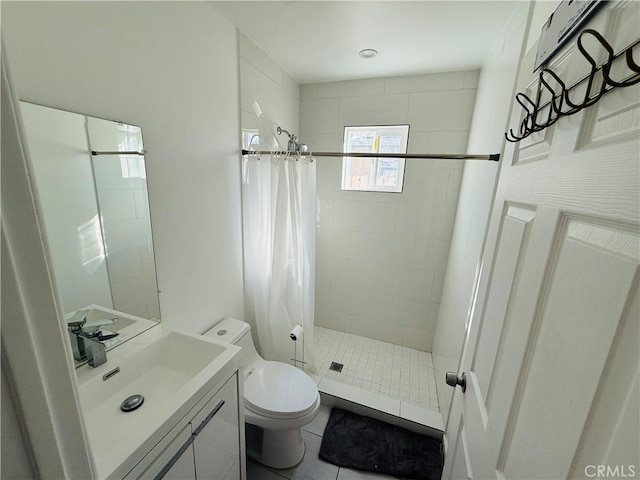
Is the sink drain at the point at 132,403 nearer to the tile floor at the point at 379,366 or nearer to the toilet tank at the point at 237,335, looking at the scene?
the toilet tank at the point at 237,335

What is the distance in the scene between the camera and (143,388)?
3.47 ft

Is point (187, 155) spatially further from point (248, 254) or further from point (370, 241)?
Answer: point (370, 241)

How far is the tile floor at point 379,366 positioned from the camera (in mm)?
2039

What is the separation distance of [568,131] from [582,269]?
28 cm

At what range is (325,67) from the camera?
1.97 meters

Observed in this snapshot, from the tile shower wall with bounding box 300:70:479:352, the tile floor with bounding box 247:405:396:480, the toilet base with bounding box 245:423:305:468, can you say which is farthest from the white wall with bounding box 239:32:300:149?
the tile floor with bounding box 247:405:396:480

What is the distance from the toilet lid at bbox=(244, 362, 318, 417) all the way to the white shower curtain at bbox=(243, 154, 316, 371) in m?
0.31

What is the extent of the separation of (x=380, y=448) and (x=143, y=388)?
4.82ft

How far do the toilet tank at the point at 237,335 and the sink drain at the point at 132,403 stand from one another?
1.65ft

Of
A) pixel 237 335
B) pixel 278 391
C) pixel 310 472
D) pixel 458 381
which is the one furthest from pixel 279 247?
pixel 310 472

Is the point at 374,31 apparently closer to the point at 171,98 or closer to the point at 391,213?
the point at 171,98

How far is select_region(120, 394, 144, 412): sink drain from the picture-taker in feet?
3.08

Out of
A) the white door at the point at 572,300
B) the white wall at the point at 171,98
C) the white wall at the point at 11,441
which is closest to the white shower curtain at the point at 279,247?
the white wall at the point at 171,98

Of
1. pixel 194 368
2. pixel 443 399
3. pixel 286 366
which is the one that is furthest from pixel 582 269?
pixel 443 399
